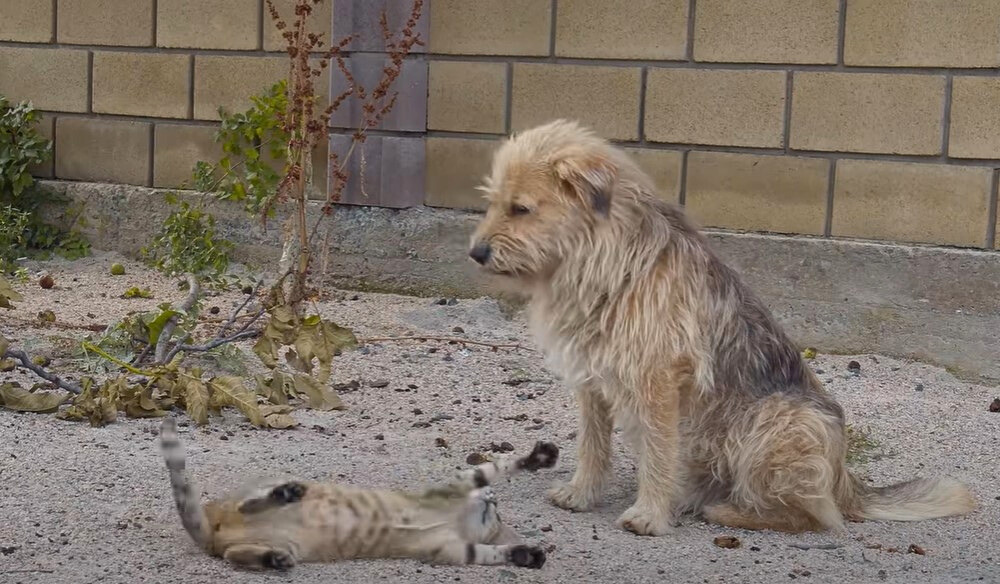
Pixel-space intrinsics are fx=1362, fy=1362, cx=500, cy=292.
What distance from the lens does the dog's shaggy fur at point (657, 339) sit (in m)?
4.83

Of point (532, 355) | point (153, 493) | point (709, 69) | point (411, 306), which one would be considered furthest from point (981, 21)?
point (153, 493)

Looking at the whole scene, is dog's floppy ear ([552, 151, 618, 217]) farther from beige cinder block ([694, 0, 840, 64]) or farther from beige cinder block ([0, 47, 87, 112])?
beige cinder block ([0, 47, 87, 112])

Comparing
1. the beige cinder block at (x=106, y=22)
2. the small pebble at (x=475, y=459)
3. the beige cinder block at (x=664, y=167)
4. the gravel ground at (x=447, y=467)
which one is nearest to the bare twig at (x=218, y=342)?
the gravel ground at (x=447, y=467)

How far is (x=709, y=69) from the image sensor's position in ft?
25.6

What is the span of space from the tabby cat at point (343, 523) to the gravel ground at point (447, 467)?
0.18ft

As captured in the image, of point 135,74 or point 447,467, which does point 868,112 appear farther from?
point 135,74

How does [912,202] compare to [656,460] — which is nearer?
[656,460]

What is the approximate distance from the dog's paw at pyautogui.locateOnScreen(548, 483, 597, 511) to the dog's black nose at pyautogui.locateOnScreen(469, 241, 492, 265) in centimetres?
100

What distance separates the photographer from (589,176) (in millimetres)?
4742

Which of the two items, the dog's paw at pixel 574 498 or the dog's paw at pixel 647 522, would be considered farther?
the dog's paw at pixel 574 498

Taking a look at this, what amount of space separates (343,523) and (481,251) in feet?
3.70

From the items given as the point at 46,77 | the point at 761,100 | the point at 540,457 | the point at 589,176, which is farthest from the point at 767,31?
the point at 46,77

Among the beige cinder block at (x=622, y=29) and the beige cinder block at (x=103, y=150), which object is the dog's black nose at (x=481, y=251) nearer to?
the beige cinder block at (x=622, y=29)

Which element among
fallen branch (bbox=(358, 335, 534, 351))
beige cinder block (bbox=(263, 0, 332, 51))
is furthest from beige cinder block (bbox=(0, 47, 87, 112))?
fallen branch (bbox=(358, 335, 534, 351))
